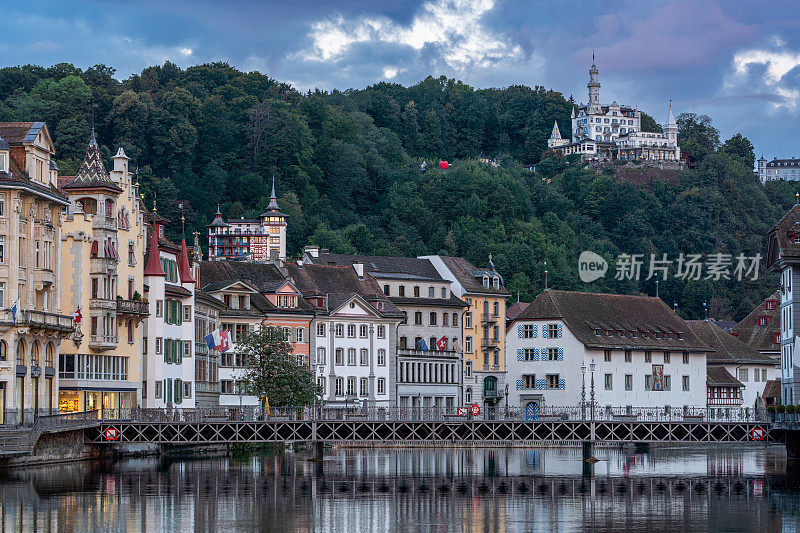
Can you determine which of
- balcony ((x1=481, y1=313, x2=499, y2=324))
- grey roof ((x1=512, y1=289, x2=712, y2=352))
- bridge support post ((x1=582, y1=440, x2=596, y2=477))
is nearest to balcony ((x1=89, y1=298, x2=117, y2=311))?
bridge support post ((x1=582, y1=440, x2=596, y2=477))

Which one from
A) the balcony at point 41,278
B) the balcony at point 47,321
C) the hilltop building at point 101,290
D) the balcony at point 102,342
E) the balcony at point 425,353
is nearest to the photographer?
the balcony at point 47,321

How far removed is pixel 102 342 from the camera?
98.9 metres

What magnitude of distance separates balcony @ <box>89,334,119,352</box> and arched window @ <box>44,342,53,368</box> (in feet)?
17.3

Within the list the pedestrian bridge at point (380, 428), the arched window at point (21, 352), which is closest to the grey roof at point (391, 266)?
the pedestrian bridge at point (380, 428)

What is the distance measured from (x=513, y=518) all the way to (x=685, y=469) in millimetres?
35956

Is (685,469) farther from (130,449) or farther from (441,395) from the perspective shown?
(441,395)

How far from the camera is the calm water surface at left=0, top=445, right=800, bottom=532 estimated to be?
198 feet

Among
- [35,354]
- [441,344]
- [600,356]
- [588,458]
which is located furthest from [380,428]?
[600,356]

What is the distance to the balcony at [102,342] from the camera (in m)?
98.5

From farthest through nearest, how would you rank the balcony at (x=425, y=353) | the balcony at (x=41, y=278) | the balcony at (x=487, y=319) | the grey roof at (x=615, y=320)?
the balcony at (x=487, y=319)
the grey roof at (x=615, y=320)
the balcony at (x=425, y=353)
the balcony at (x=41, y=278)

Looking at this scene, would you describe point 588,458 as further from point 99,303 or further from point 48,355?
point 48,355

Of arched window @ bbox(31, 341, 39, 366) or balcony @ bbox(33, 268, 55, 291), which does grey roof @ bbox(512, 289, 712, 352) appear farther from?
arched window @ bbox(31, 341, 39, 366)

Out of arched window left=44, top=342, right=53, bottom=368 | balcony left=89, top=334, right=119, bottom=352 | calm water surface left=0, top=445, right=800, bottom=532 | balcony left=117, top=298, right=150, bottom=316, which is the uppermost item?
balcony left=117, top=298, right=150, bottom=316

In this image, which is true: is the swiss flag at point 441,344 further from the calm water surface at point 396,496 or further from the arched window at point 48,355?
the arched window at point 48,355
